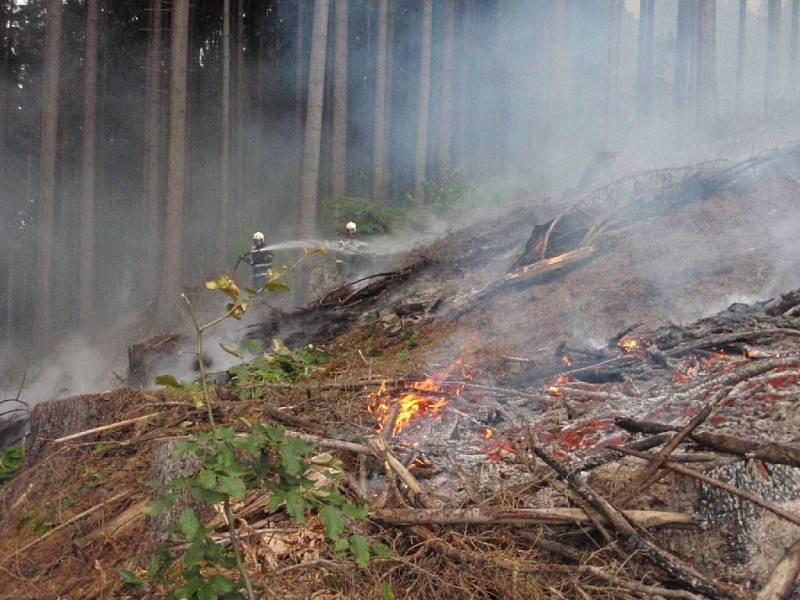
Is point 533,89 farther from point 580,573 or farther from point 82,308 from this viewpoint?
point 580,573

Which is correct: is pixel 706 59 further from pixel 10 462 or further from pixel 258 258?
pixel 10 462

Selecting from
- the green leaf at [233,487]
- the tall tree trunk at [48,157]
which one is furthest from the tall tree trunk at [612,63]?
the green leaf at [233,487]

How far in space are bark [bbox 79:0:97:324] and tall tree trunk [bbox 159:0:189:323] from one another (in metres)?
3.55

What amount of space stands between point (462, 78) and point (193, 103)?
1137 centimetres

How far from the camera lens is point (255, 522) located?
11.3ft

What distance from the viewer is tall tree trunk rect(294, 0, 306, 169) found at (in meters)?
24.3

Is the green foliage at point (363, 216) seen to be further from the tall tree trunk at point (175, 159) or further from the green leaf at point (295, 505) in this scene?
the green leaf at point (295, 505)

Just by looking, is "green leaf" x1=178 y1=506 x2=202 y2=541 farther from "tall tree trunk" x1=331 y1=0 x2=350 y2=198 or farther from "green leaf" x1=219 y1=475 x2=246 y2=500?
"tall tree trunk" x1=331 y1=0 x2=350 y2=198

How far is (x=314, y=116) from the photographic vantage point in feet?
46.9

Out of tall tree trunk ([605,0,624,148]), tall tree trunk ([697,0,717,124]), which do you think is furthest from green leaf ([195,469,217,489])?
tall tree trunk ([605,0,624,148])

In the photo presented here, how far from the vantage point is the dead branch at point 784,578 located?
2422 millimetres

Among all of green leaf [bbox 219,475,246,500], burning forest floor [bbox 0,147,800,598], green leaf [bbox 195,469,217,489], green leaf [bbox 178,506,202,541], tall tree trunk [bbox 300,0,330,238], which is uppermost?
tall tree trunk [bbox 300,0,330,238]

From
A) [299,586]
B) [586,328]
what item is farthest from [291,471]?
[586,328]

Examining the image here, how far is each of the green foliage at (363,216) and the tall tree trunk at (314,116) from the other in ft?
7.47
